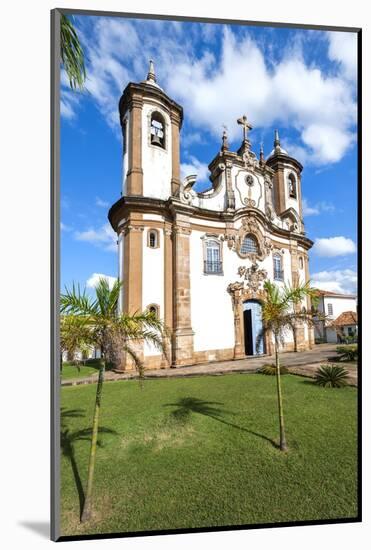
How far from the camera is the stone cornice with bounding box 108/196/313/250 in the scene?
9625mm

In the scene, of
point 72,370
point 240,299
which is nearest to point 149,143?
point 240,299

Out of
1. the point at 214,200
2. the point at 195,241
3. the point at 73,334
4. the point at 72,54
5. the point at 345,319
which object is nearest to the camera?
the point at 73,334

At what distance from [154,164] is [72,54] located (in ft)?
22.0

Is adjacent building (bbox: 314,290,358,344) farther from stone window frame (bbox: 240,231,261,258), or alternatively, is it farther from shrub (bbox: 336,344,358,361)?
stone window frame (bbox: 240,231,261,258)

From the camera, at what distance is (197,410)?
18.6ft

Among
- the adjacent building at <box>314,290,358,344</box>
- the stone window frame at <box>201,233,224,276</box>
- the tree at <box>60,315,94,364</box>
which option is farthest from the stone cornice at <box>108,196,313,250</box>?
the tree at <box>60,315,94,364</box>

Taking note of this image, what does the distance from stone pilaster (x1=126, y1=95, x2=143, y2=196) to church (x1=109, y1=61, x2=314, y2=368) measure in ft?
0.11

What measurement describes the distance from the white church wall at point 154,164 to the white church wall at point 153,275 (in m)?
1.47

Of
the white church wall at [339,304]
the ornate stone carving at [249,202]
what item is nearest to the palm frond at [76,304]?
the white church wall at [339,304]

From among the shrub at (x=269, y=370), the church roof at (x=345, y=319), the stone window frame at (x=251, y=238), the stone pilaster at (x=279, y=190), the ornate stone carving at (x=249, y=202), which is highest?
the stone pilaster at (x=279, y=190)

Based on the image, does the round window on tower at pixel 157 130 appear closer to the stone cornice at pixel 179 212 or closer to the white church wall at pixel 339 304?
the stone cornice at pixel 179 212

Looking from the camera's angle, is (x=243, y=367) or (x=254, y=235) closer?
(x=243, y=367)

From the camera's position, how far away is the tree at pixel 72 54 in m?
3.63

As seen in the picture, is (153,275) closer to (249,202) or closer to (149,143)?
(149,143)
